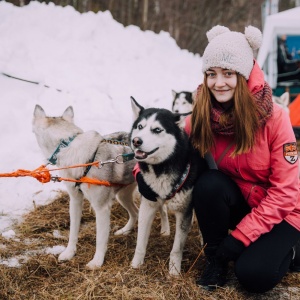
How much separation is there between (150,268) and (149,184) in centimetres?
54

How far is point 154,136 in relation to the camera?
7.46ft

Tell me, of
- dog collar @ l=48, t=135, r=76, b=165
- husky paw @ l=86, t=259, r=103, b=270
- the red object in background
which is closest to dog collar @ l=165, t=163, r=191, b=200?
husky paw @ l=86, t=259, r=103, b=270

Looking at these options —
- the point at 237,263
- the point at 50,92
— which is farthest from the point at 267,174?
the point at 50,92

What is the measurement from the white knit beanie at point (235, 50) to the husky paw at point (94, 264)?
4.67ft

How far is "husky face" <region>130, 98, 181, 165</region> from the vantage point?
2.22 meters

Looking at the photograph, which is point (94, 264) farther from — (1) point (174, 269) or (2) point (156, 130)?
(2) point (156, 130)

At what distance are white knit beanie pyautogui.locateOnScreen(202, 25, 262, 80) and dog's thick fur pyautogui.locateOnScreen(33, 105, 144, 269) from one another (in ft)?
3.19

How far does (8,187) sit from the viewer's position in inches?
147

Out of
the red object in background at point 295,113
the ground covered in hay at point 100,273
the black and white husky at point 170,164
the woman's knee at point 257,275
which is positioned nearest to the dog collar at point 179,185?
the black and white husky at point 170,164

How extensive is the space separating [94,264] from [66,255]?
242 mm

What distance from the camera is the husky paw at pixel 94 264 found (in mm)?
2457

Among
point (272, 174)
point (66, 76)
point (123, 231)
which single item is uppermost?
point (66, 76)

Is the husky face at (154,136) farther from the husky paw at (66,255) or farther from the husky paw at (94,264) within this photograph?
the husky paw at (66,255)

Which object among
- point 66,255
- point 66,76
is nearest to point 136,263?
point 66,255
